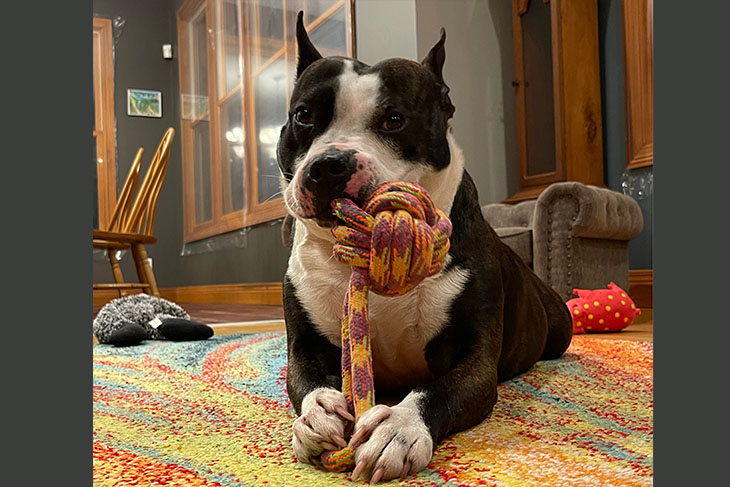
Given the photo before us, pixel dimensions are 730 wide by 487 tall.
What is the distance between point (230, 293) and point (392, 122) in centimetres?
435

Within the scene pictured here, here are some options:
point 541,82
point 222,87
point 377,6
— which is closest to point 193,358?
point 377,6

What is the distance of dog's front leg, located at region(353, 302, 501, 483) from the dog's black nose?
0.29 meters

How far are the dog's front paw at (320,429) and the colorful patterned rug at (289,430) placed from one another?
2 centimetres

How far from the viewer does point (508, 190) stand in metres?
4.08

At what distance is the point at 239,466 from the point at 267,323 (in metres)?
2.34

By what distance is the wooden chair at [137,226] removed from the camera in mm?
3803

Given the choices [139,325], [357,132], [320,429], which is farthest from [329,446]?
[139,325]

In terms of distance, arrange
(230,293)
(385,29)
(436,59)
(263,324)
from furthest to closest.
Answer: (230,293), (385,29), (263,324), (436,59)

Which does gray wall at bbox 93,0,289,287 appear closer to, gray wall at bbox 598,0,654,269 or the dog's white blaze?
gray wall at bbox 598,0,654,269

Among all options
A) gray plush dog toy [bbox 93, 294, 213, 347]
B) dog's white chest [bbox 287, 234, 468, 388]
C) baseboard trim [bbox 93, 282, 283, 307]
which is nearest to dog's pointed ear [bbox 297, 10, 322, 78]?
dog's white chest [bbox 287, 234, 468, 388]

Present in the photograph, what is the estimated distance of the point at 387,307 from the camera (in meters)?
1.04

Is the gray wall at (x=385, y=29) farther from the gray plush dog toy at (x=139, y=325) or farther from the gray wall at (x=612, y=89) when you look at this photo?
the gray plush dog toy at (x=139, y=325)

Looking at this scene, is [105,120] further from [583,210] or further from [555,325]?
[555,325]

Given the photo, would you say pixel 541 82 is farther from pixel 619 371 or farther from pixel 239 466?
pixel 239 466
